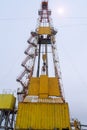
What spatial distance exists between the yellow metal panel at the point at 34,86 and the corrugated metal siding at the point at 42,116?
3290 mm

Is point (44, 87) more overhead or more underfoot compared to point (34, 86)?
more underfoot

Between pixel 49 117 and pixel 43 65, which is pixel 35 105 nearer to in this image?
pixel 49 117

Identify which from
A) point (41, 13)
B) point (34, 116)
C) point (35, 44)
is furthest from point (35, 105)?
point (41, 13)

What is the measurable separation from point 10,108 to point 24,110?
6120mm

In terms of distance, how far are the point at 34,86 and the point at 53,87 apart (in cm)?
243

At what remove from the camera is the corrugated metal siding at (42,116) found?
22.5m

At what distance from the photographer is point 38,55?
31.5 m

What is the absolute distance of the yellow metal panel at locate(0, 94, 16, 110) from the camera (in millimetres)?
29156

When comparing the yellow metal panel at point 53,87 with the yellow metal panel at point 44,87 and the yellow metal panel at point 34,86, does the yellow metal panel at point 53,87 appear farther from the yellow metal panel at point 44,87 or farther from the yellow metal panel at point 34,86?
the yellow metal panel at point 34,86

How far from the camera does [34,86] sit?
27484 mm

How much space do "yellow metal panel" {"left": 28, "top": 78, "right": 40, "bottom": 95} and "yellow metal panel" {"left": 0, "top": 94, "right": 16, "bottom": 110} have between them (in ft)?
12.7

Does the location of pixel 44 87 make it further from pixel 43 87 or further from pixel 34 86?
pixel 34 86

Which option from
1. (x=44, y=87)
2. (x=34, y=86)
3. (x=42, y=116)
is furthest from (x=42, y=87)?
(x=42, y=116)

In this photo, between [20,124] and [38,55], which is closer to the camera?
[20,124]
